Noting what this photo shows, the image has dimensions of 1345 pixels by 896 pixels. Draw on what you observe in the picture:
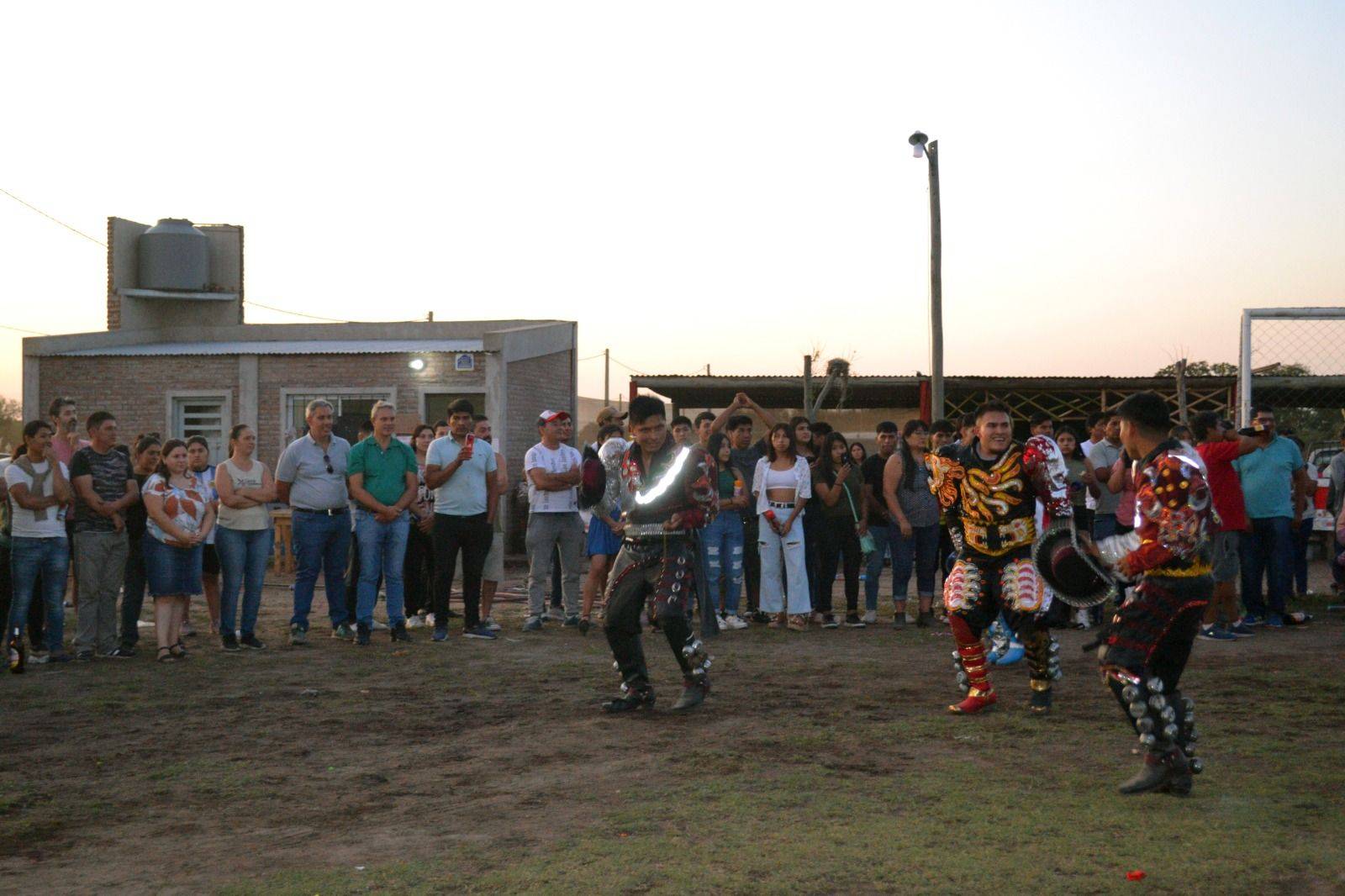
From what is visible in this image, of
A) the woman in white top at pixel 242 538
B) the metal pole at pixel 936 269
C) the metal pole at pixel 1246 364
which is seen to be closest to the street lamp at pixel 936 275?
the metal pole at pixel 936 269

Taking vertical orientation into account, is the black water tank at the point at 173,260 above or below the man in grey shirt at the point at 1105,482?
above

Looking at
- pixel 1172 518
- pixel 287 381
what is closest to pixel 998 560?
pixel 1172 518

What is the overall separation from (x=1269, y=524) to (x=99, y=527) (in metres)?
10.2

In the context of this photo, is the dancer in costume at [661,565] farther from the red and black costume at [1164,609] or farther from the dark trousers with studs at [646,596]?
the red and black costume at [1164,609]

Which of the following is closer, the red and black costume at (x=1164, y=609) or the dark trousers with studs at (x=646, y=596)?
the red and black costume at (x=1164, y=609)

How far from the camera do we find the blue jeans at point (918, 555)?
40.8 ft

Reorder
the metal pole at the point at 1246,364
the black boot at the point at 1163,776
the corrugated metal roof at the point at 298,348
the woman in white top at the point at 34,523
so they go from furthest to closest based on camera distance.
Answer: the corrugated metal roof at the point at 298,348, the metal pole at the point at 1246,364, the woman in white top at the point at 34,523, the black boot at the point at 1163,776

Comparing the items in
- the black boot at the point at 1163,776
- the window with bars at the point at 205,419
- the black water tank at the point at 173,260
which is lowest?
the black boot at the point at 1163,776

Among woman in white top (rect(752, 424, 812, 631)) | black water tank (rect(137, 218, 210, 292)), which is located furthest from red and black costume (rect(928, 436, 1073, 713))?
black water tank (rect(137, 218, 210, 292))

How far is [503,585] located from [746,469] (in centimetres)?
560

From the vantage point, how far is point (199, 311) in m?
30.8

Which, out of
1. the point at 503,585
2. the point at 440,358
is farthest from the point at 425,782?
the point at 440,358

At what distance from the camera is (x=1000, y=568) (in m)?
7.95

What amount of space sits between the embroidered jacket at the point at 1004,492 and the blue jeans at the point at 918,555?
427cm
